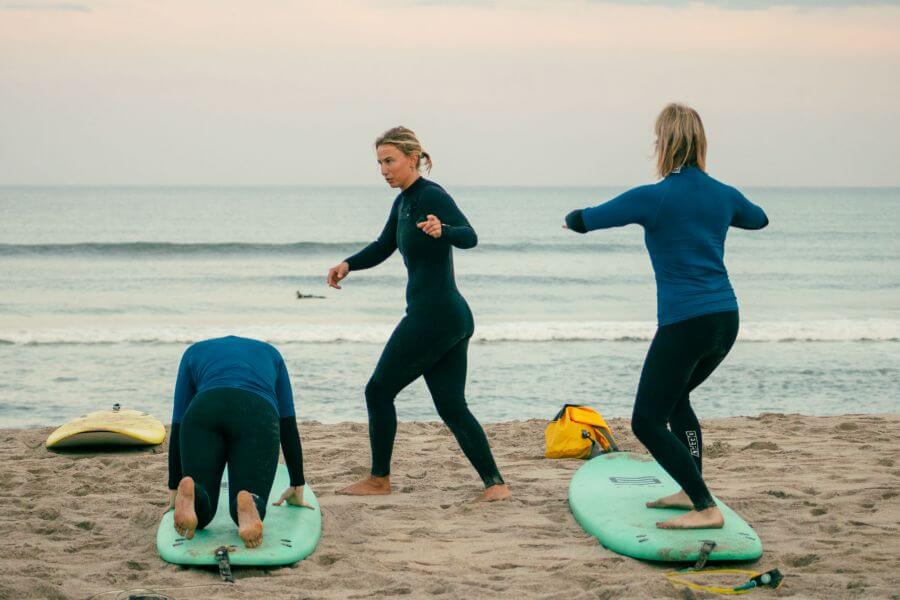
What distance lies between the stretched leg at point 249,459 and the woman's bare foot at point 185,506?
21cm

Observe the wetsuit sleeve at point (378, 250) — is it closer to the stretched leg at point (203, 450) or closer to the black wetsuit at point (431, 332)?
the black wetsuit at point (431, 332)

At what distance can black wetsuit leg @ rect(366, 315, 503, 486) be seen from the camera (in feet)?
16.8

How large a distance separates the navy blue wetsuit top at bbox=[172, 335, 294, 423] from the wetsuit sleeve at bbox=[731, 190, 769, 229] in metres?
2.09

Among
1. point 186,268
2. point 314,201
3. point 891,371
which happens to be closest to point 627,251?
point 186,268

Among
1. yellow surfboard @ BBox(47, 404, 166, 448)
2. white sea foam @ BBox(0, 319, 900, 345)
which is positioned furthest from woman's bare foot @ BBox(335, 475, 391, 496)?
white sea foam @ BBox(0, 319, 900, 345)

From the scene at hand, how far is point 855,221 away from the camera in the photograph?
5484 centimetres

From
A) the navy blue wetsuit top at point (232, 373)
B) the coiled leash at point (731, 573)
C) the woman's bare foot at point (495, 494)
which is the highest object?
the navy blue wetsuit top at point (232, 373)

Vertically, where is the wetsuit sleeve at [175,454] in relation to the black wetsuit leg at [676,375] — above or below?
below

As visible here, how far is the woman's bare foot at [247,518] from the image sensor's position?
4086 mm

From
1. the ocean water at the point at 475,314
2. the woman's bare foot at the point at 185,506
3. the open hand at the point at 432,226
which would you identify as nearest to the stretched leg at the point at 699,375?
the open hand at the point at 432,226

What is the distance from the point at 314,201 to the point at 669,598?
75.3 meters

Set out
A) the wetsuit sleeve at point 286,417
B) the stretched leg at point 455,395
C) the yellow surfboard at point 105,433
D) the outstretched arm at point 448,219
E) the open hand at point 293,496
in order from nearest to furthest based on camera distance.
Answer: the wetsuit sleeve at point 286,417
the open hand at point 293,496
the outstretched arm at point 448,219
the stretched leg at point 455,395
the yellow surfboard at point 105,433

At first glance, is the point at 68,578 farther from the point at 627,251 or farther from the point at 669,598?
the point at 627,251

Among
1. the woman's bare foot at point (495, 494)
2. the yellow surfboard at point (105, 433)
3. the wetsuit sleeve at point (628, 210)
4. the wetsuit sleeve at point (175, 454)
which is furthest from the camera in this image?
Result: the yellow surfboard at point (105, 433)
